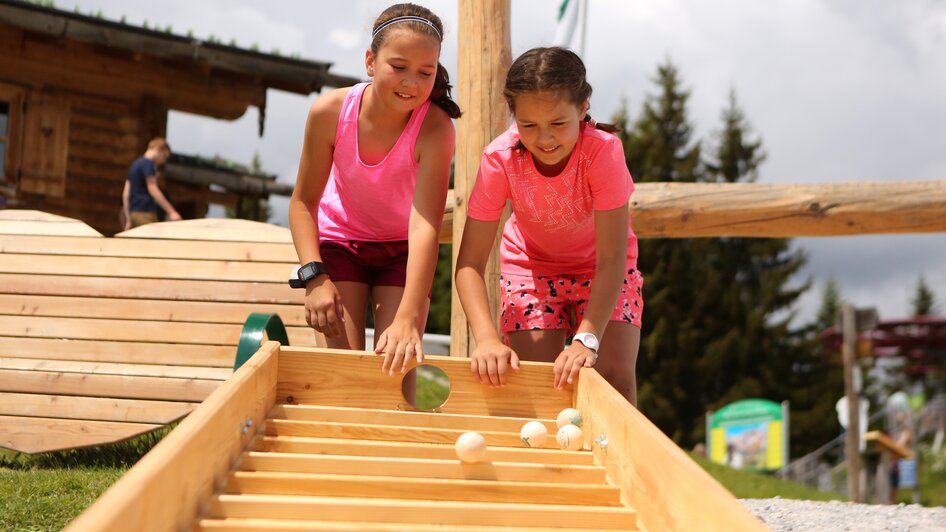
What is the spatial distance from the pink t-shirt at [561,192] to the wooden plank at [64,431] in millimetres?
2379

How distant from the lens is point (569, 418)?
2928 millimetres

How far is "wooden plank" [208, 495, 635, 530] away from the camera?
208cm

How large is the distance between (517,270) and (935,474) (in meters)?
38.5

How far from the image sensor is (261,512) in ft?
6.80

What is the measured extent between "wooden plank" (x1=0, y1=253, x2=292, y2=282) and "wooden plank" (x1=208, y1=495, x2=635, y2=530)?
3.16 meters

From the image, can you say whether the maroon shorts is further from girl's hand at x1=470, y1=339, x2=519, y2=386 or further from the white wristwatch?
the white wristwatch

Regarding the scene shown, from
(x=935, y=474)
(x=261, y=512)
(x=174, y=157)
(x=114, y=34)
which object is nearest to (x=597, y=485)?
(x=261, y=512)

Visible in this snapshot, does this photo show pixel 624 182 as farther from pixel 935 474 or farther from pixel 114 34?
pixel 935 474

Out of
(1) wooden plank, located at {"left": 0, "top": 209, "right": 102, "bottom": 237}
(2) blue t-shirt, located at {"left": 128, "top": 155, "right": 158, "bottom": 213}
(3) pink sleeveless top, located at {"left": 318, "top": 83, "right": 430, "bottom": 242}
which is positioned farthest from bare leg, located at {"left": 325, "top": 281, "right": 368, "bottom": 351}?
(2) blue t-shirt, located at {"left": 128, "top": 155, "right": 158, "bottom": 213}

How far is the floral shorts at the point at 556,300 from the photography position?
3605mm

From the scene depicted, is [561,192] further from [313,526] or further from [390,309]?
[313,526]

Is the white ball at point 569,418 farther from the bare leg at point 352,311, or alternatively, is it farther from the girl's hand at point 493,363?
the bare leg at point 352,311

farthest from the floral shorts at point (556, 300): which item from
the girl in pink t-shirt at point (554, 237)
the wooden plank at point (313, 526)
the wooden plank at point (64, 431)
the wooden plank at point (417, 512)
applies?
the wooden plank at point (64, 431)

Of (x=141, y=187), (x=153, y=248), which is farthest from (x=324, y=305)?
(x=141, y=187)
